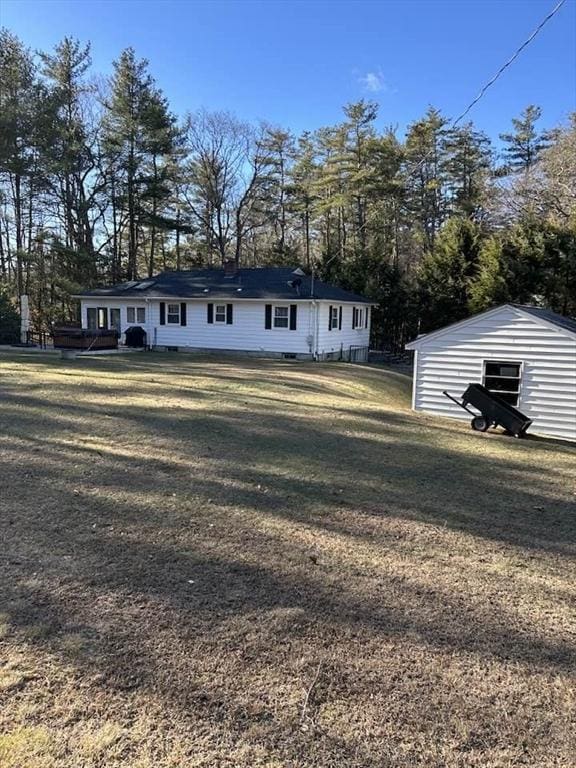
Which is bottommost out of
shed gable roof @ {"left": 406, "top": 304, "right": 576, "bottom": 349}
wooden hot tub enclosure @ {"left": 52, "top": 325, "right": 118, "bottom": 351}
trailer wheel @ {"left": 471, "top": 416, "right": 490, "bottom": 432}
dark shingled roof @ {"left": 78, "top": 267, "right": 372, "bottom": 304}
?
trailer wheel @ {"left": 471, "top": 416, "right": 490, "bottom": 432}

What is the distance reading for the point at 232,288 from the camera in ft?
75.0

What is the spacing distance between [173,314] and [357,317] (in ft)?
27.4

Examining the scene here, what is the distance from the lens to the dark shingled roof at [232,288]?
21.8m

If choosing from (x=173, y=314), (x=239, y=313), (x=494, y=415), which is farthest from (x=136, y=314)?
(x=494, y=415)

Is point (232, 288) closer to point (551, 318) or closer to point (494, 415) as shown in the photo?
point (551, 318)

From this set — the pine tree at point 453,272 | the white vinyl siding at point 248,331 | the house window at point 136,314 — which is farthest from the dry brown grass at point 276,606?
the pine tree at point 453,272

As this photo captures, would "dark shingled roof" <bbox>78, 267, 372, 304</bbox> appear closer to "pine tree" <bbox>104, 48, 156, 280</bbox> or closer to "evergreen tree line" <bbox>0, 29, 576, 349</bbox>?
"evergreen tree line" <bbox>0, 29, 576, 349</bbox>

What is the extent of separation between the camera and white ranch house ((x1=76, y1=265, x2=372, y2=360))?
70.3 feet

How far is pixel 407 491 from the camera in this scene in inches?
218

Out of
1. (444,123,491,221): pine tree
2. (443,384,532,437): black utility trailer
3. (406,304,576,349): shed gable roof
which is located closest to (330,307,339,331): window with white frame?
(406,304,576,349): shed gable roof

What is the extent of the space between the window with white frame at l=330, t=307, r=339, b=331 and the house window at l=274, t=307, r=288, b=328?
6.38 feet

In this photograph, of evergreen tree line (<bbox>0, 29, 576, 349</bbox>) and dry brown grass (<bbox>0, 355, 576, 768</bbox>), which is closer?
dry brown grass (<bbox>0, 355, 576, 768</bbox>)

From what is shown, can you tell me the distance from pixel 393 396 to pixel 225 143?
A: 27378 mm

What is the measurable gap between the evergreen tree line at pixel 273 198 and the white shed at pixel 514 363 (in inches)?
408
